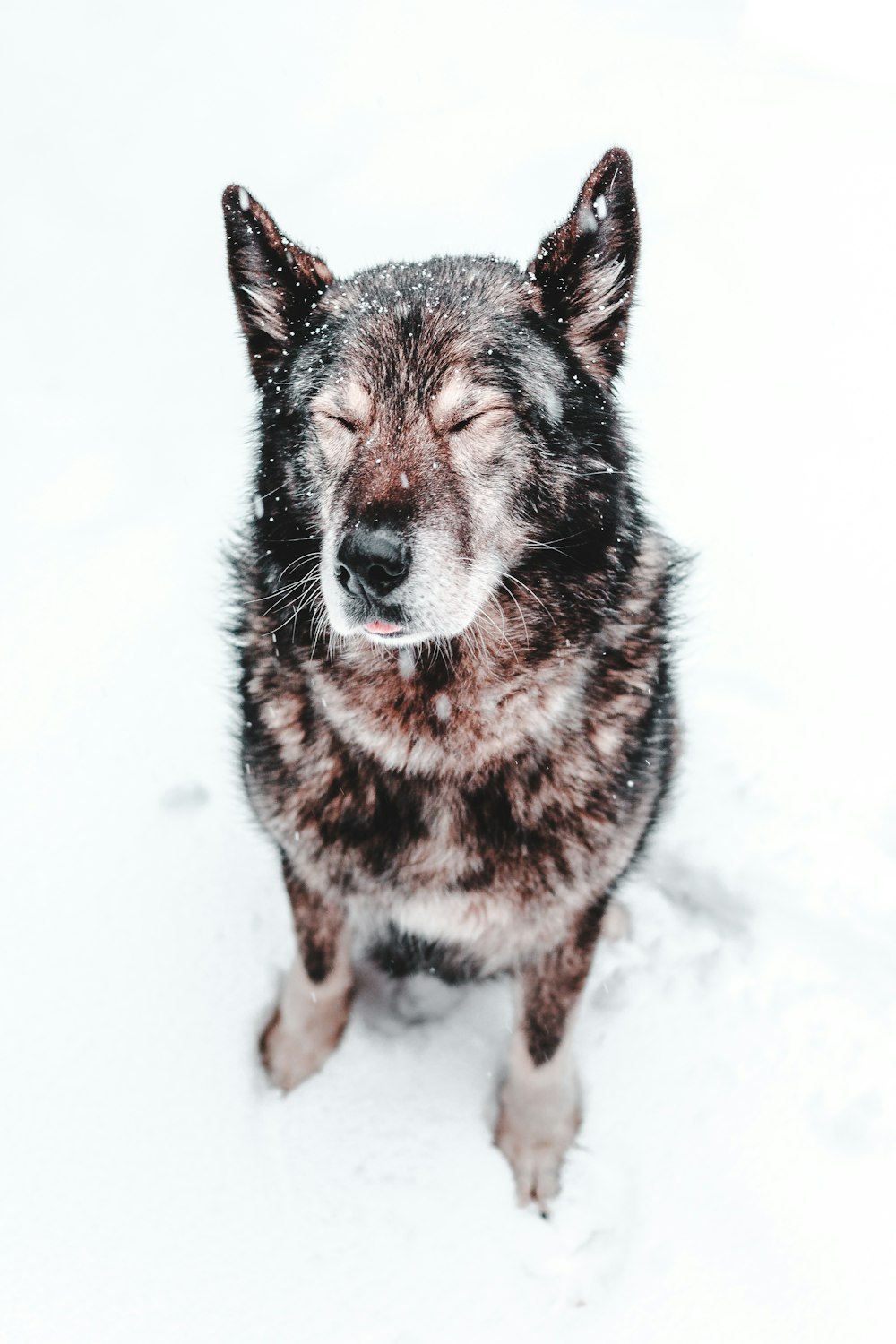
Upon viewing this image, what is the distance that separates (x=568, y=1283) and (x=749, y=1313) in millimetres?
457

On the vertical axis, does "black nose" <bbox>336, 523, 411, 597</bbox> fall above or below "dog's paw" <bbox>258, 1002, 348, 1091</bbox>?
above

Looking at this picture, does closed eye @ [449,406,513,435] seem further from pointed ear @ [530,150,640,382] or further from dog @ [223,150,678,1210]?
pointed ear @ [530,150,640,382]

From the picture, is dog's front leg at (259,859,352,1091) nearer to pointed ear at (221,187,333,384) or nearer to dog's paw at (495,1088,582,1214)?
dog's paw at (495,1088,582,1214)

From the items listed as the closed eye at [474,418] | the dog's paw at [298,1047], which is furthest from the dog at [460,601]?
the dog's paw at [298,1047]

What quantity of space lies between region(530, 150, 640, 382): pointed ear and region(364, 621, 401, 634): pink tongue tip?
→ 0.75m

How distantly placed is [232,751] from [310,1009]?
30.4 inches

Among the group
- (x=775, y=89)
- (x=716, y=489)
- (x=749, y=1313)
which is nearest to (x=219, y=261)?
(x=716, y=489)

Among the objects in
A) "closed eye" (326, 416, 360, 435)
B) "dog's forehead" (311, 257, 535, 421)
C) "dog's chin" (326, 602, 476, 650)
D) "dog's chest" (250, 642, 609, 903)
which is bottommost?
"dog's chest" (250, 642, 609, 903)

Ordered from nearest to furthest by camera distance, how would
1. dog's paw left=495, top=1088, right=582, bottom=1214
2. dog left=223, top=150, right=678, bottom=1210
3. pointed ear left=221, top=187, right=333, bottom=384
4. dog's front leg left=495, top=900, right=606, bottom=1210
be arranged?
1. dog left=223, top=150, right=678, bottom=1210
2. pointed ear left=221, top=187, right=333, bottom=384
3. dog's front leg left=495, top=900, right=606, bottom=1210
4. dog's paw left=495, top=1088, right=582, bottom=1214

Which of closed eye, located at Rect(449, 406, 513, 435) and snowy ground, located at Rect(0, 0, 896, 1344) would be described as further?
snowy ground, located at Rect(0, 0, 896, 1344)

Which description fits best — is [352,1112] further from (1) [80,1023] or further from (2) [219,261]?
(2) [219,261]

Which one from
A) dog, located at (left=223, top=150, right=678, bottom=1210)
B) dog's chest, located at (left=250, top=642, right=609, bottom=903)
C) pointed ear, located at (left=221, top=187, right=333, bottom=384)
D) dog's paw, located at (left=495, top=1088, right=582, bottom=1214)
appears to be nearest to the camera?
dog, located at (left=223, top=150, right=678, bottom=1210)

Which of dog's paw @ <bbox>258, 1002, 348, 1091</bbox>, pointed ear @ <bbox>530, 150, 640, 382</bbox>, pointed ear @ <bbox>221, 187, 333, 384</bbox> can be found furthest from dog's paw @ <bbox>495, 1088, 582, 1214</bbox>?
pointed ear @ <bbox>221, 187, 333, 384</bbox>

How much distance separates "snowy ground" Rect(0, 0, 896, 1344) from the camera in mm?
2348
